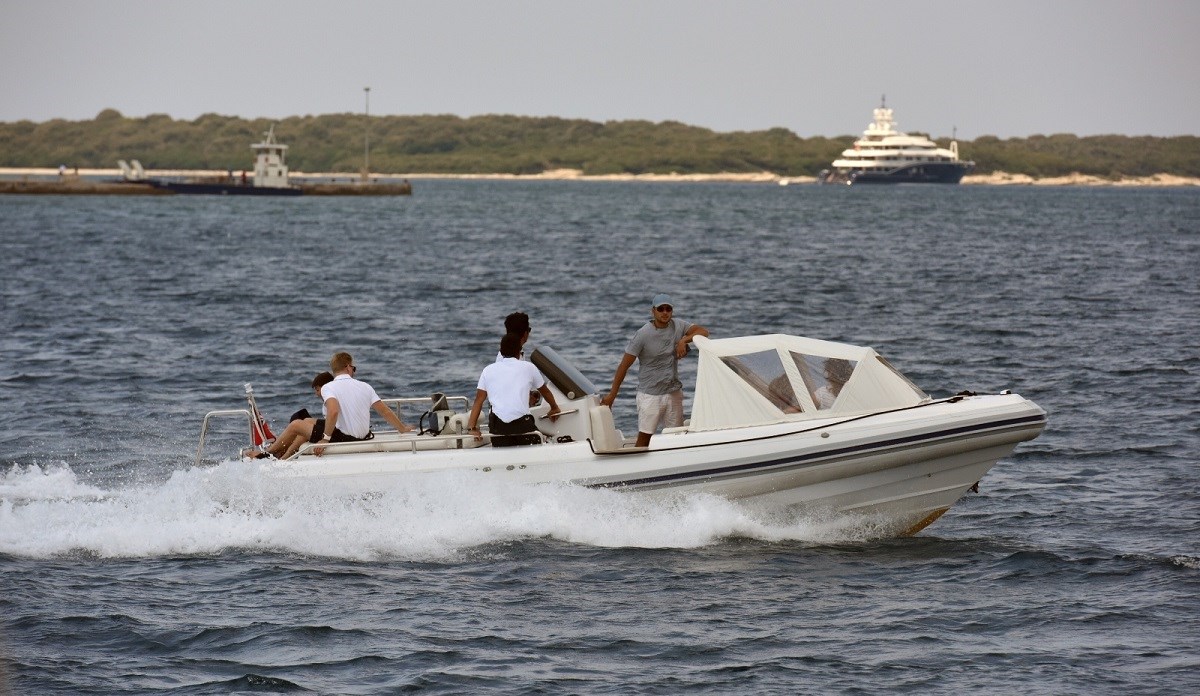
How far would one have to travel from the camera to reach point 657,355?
1303 cm

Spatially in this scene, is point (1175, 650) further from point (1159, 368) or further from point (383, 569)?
point (1159, 368)

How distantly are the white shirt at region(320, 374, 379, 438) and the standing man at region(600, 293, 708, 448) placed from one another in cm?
211

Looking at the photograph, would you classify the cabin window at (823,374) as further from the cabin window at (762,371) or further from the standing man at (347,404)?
the standing man at (347,404)

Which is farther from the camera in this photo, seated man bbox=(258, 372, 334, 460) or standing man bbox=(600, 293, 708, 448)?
standing man bbox=(600, 293, 708, 448)

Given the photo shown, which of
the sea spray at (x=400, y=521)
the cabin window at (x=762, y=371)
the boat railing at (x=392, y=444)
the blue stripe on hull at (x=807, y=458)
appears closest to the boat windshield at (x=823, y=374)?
the cabin window at (x=762, y=371)

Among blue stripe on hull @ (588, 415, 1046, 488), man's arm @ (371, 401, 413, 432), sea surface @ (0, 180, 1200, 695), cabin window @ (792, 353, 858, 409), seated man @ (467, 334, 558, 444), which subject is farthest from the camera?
cabin window @ (792, 353, 858, 409)

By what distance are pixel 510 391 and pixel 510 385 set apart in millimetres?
61

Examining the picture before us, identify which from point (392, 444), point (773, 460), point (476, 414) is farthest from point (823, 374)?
point (392, 444)

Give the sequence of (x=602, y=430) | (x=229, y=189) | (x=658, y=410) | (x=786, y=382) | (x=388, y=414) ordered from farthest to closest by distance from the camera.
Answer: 1. (x=229, y=189)
2. (x=658, y=410)
3. (x=786, y=382)
4. (x=388, y=414)
5. (x=602, y=430)

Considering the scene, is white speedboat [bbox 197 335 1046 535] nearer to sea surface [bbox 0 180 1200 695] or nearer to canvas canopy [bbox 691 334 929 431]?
canvas canopy [bbox 691 334 929 431]

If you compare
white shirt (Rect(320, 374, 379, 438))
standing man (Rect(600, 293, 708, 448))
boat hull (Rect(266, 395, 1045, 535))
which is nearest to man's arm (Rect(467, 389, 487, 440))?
boat hull (Rect(266, 395, 1045, 535))

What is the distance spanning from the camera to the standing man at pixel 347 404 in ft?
42.0

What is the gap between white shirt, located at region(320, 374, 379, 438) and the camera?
42.1 ft

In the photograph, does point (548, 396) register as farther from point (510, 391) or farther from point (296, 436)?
point (296, 436)
